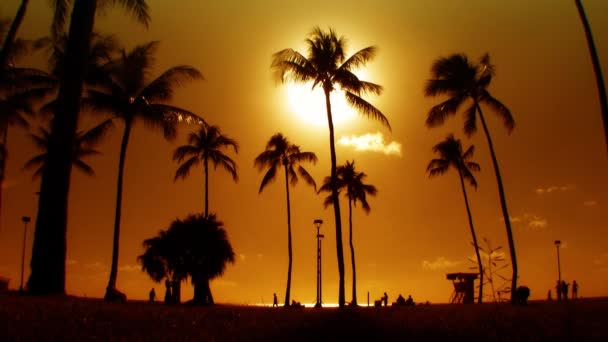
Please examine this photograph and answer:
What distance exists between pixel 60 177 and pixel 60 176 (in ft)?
0.11

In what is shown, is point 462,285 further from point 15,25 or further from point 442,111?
point 15,25

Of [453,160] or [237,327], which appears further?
[453,160]

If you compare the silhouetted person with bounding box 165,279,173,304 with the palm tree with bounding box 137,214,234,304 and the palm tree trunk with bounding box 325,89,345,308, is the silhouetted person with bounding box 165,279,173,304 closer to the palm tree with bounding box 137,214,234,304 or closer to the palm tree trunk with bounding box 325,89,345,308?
the palm tree with bounding box 137,214,234,304

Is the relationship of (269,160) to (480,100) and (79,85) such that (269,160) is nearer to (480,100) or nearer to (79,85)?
(480,100)

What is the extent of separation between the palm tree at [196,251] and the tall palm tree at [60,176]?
2037 cm

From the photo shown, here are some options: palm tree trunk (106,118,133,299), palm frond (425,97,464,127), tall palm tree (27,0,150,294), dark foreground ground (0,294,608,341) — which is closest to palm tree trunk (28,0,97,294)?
tall palm tree (27,0,150,294)

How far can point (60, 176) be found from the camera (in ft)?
52.8

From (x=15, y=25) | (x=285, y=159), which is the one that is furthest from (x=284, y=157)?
(x=15, y=25)

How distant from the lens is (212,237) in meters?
36.6

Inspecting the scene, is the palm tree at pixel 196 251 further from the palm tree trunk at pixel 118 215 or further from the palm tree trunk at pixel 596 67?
the palm tree trunk at pixel 596 67

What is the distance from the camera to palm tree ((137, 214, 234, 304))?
36281 millimetres

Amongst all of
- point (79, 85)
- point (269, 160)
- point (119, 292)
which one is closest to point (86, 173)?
point (269, 160)

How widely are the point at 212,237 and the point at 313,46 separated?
14652 mm

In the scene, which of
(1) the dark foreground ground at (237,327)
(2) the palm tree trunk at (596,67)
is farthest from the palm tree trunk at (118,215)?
(2) the palm tree trunk at (596,67)
